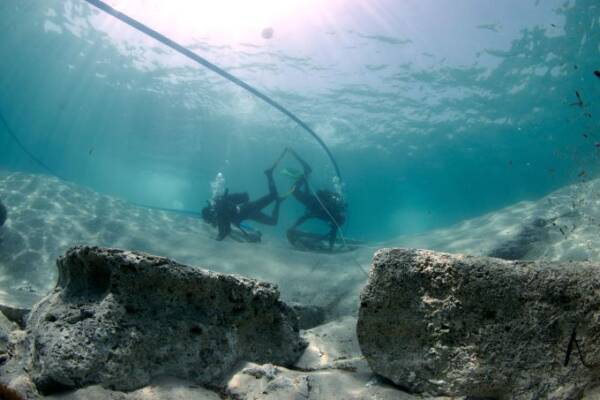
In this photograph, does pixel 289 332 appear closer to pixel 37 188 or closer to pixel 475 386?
pixel 475 386

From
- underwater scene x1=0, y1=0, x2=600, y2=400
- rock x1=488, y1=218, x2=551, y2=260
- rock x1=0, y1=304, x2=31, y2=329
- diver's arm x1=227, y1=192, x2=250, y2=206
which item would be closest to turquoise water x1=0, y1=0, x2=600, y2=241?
underwater scene x1=0, y1=0, x2=600, y2=400

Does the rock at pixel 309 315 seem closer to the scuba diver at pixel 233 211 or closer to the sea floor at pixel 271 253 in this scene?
the sea floor at pixel 271 253

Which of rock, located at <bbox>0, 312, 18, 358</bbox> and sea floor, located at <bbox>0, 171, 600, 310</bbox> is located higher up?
sea floor, located at <bbox>0, 171, 600, 310</bbox>

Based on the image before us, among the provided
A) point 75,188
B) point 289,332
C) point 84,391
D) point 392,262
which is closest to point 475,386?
point 392,262

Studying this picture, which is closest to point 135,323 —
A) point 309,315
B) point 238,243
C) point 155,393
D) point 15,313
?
point 155,393

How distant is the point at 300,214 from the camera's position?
70.6 ft

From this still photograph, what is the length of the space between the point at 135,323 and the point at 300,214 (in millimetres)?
19392

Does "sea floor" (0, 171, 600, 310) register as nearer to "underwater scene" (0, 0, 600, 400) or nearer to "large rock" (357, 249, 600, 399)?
"underwater scene" (0, 0, 600, 400)

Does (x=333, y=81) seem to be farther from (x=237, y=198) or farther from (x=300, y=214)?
(x=237, y=198)

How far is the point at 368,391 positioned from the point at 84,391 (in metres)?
1.74

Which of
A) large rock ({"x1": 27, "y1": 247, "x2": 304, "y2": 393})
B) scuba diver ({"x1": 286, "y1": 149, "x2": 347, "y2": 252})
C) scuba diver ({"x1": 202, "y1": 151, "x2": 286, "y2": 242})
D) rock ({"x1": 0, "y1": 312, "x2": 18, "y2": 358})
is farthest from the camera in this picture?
scuba diver ({"x1": 286, "y1": 149, "x2": 347, "y2": 252})

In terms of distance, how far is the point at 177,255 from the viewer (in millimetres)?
8852

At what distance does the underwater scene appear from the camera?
200cm

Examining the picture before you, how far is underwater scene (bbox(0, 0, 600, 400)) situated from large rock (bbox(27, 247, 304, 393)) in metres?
0.01
